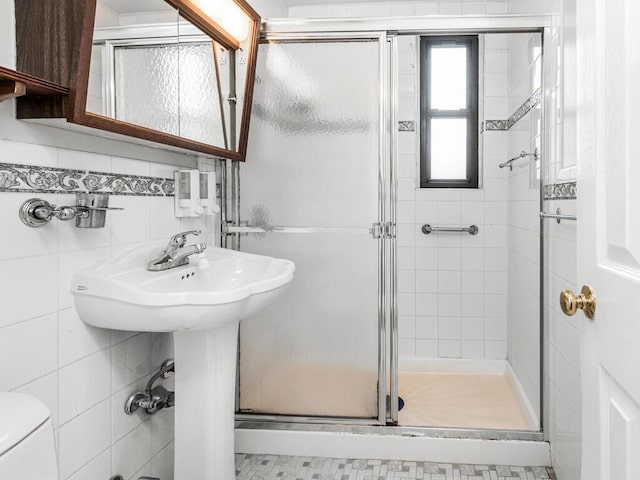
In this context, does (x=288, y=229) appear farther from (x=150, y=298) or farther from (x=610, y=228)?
(x=610, y=228)

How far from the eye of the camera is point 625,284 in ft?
2.75

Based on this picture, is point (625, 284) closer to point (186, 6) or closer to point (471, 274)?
point (186, 6)

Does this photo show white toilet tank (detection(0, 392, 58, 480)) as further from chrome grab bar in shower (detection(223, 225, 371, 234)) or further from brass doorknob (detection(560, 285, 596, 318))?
chrome grab bar in shower (detection(223, 225, 371, 234))

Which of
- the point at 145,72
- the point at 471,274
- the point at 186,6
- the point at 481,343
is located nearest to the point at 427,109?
the point at 471,274

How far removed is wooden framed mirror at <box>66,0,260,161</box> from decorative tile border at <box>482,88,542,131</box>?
1.27 metres

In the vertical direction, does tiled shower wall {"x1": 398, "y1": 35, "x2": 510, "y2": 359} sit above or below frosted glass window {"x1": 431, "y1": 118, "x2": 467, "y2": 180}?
below

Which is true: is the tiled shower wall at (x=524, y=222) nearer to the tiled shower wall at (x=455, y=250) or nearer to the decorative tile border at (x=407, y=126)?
the tiled shower wall at (x=455, y=250)

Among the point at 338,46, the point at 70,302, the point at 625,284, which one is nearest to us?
the point at 625,284

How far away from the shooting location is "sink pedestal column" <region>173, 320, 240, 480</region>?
1794 mm

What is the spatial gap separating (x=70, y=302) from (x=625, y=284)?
1.38 metres

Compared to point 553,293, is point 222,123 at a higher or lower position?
higher

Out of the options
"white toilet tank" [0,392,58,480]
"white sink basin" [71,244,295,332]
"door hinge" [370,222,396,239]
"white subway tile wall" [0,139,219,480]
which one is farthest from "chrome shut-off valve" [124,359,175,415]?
"door hinge" [370,222,396,239]

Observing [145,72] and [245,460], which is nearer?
[145,72]

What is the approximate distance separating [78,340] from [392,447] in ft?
4.70
